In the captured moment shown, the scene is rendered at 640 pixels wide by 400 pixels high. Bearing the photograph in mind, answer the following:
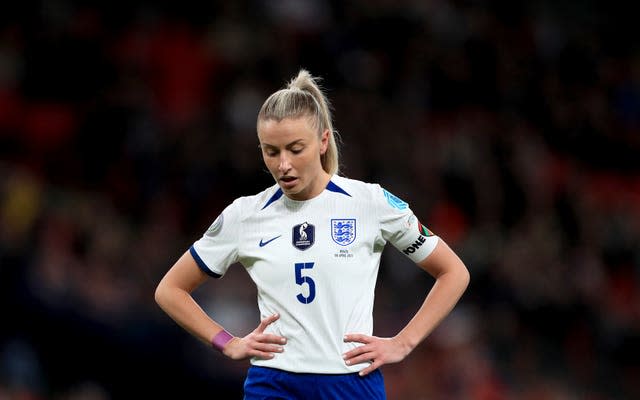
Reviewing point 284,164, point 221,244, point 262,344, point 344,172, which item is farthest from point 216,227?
point 344,172

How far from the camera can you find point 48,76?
422 inches

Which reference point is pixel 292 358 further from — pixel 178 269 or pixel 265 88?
pixel 265 88

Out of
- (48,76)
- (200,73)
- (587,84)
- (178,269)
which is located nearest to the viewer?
(178,269)

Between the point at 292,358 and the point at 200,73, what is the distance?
7.66 meters

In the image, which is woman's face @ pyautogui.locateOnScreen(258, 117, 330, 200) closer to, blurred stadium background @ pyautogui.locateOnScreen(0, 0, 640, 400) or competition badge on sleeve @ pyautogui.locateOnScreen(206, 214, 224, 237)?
competition badge on sleeve @ pyautogui.locateOnScreen(206, 214, 224, 237)

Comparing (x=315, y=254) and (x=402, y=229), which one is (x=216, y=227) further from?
(x=402, y=229)

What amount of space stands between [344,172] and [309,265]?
17.8 feet

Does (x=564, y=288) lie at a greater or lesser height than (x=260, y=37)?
lesser

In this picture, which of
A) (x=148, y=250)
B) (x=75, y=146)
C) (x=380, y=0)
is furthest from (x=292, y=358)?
(x=380, y=0)

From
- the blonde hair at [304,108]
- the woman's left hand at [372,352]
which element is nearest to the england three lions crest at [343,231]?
the blonde hair at [304,108]

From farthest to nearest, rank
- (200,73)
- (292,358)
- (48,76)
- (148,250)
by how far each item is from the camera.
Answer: (200,73)
(48,76)
(148,250)
(292,358)

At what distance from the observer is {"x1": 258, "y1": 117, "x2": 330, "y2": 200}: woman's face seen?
4.19m

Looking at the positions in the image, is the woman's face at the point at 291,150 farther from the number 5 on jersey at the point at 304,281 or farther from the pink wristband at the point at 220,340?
the pink wristband at the point at 220,340

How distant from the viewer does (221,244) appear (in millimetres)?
4422
